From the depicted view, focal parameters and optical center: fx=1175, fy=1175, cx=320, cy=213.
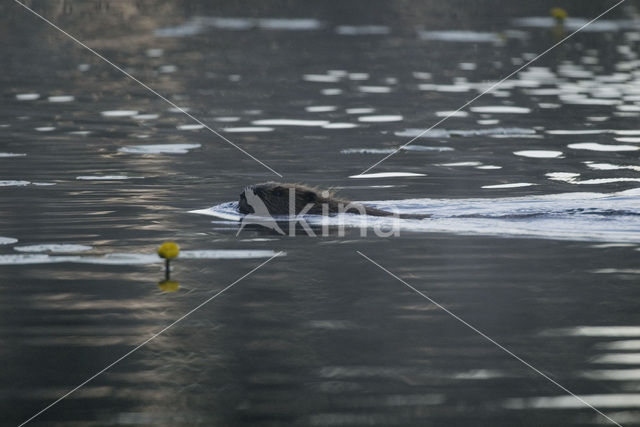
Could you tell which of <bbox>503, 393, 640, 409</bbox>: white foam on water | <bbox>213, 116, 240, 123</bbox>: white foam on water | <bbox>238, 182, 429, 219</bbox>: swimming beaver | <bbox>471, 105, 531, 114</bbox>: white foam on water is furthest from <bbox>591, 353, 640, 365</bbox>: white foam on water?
<bbox>471, 105, 531, 114</bbox>: white foam on water

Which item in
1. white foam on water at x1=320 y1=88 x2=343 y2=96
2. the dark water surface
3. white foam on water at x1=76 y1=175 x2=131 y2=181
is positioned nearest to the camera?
the dark water surface

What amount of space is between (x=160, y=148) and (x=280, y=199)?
5.17 meters

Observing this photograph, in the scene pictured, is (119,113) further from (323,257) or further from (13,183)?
(323,257)

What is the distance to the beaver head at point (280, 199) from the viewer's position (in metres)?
11.9

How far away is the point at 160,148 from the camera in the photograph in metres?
16.6

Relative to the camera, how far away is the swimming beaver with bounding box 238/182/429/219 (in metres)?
11.8

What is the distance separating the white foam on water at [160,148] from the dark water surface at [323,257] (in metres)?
0.06

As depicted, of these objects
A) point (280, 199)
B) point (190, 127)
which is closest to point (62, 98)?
point (190, 127)

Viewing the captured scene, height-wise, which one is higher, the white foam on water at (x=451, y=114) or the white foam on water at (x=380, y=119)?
the white foam on water at (x=451, y=114)

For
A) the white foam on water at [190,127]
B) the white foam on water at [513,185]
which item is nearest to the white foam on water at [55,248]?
the white foam on water at [513,185]

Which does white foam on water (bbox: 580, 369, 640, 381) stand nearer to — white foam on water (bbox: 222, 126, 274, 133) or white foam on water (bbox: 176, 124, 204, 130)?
white foam on water (bbox: 222, 126, 274, 133)

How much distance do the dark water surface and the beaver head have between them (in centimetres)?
48

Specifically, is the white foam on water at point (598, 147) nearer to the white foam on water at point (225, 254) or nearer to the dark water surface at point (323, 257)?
the dark water surface at point (323, 257)

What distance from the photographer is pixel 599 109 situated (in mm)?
20953
